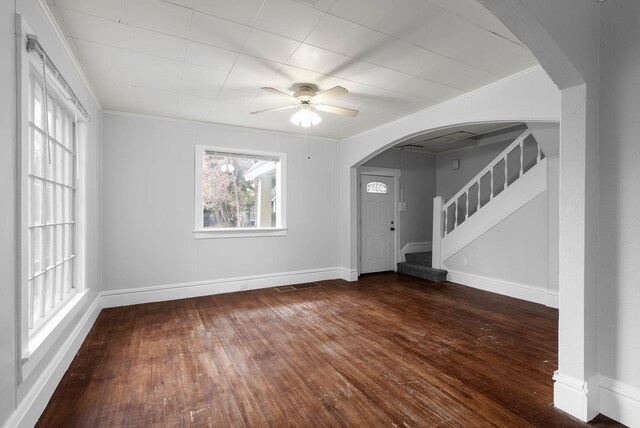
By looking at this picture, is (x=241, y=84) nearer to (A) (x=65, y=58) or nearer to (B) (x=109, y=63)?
(B) (x=109, y=63)

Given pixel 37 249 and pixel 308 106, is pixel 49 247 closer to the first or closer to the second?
pixel 37 249

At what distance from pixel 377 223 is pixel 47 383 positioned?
5.74m

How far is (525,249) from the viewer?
470cm

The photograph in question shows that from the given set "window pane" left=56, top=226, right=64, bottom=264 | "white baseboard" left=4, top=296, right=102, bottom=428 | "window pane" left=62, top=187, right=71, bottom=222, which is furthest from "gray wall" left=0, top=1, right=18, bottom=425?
"window pane" left=62, top=187, right=71, bottom=222

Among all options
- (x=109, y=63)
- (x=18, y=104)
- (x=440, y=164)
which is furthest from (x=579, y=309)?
(x=440, y=164)

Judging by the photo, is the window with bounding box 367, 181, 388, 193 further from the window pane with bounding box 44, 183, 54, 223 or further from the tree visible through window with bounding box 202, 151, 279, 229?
the window pane with bounding box 44, 183, 54, 223

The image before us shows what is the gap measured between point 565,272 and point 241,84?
339 centimetres

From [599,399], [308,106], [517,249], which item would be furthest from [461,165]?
[599,399]

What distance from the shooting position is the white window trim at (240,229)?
4945mm

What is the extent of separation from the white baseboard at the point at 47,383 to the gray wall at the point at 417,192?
592cm

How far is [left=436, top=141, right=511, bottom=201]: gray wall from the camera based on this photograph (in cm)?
652

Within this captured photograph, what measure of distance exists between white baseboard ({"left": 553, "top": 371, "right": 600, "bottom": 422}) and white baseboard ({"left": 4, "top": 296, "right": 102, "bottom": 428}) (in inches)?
128

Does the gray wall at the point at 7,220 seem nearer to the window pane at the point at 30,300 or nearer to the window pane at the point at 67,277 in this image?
the window pane at the point at 30,300

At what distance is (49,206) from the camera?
8.55ft
